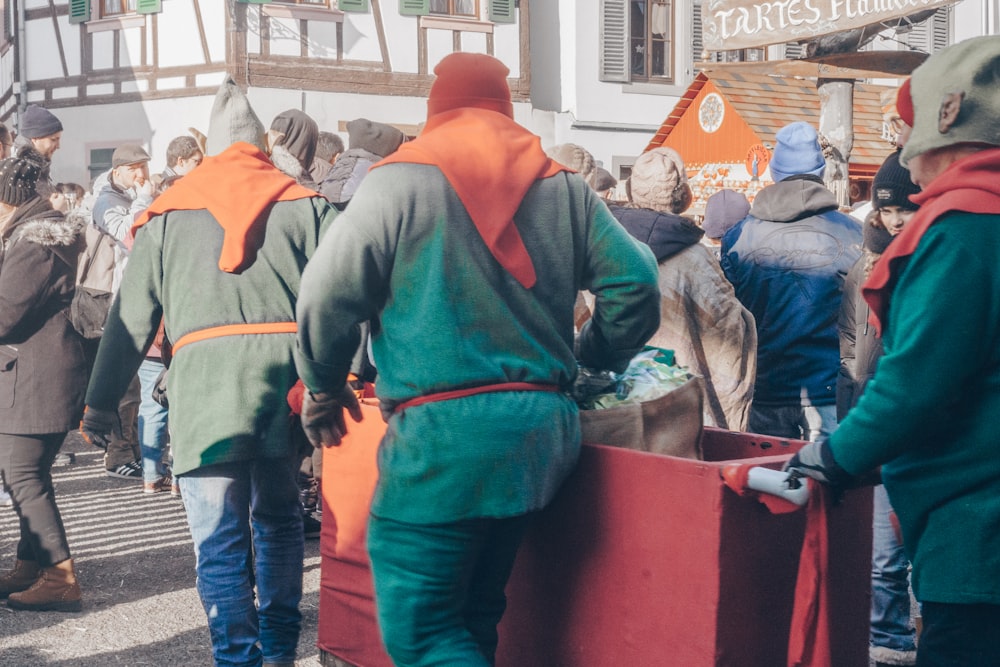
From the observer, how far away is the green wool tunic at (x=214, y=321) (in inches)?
147

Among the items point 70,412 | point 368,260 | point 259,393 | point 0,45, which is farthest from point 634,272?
point 0,45

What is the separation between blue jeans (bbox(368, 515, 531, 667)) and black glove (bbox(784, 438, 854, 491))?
0.66m

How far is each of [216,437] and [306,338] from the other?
2.89ft

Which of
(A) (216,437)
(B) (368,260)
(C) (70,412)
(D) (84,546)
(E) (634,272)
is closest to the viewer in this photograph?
(B) (368,260)

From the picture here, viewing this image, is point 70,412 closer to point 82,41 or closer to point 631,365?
point 631,365

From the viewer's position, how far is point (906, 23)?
873cm

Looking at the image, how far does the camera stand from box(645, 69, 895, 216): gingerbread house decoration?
13969 mm

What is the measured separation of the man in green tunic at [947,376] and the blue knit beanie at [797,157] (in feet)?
8.76

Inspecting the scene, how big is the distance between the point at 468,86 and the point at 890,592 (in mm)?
2444

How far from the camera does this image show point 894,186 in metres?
3.88

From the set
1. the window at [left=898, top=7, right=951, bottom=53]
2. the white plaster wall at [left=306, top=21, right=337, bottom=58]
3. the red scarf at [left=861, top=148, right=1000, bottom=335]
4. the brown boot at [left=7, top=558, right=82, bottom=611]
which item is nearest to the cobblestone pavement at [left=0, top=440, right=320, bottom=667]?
the brown boot at [left=7, top=558, right=82, bottom=611]

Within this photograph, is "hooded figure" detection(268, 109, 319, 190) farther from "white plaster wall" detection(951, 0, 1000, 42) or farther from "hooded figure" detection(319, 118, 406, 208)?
"white plaster wall" detection(951, 0, 1000, 42)

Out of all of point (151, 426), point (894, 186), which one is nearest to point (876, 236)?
point (894, 186)

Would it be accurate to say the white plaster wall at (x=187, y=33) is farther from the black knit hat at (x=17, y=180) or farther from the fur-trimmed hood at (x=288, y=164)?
the black knit hat at (x=17, y=180)
